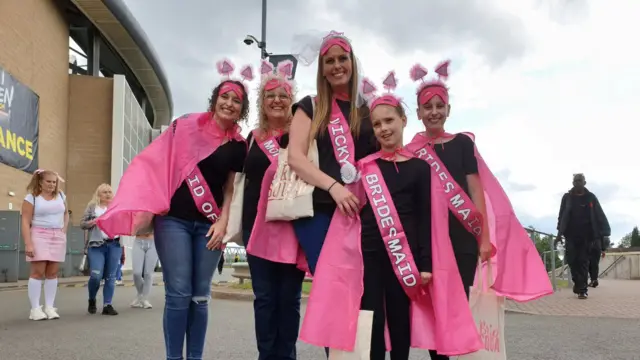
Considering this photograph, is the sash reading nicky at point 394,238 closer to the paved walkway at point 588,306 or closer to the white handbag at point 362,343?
the white handbag at point 362,343

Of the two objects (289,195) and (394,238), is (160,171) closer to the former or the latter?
(289,195)

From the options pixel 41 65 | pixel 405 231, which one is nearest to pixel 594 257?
pixel 405 231

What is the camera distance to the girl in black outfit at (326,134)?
3.03 m

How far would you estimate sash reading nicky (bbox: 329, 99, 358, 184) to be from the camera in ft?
9.92

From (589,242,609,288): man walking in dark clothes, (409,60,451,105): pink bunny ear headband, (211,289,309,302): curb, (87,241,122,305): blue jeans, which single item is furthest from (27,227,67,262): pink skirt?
(589,242,609,288): man walking in dark clothes

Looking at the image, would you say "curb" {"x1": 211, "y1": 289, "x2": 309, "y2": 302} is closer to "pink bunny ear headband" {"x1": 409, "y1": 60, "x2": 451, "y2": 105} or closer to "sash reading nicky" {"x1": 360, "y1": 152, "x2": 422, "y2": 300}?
"pink bunny ear headband" {"x1": 409, "y1": 60, "x2": 451, "y2": 105}

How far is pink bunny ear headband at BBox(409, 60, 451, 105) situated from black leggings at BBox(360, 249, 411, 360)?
1.22m

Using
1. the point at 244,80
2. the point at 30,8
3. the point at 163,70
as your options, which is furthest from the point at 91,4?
the point at 244,80

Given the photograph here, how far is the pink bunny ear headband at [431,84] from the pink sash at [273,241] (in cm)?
108

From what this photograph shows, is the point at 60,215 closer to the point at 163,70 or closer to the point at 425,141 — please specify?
the point at 425,141

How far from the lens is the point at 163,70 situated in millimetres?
34125

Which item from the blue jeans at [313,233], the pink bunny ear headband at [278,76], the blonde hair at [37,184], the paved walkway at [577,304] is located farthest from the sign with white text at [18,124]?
the blue jeans at [313,233]

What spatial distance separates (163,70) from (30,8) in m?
13.8

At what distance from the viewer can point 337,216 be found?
2.97 metres
